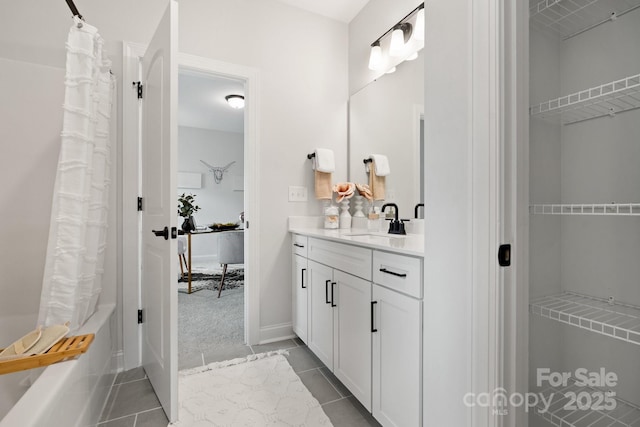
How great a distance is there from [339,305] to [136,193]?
1.50 meters

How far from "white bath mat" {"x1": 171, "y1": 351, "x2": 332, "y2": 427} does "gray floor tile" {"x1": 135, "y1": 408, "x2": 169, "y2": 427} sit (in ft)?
0.24

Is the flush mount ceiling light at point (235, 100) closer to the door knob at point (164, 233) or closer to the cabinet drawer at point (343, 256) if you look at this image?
the cabinet drawer at point (343, 256)

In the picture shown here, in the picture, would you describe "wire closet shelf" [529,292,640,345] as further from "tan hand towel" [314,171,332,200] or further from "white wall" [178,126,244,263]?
"white wall" [178,126,244,263]

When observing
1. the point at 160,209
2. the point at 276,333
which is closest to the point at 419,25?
the point at 160,209

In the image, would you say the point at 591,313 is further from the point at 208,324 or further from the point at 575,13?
the point at 208,324

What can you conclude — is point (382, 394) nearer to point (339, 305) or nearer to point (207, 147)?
point (339, 305)

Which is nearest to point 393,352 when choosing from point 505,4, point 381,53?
point 505,4

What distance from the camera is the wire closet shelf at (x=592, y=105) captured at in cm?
84

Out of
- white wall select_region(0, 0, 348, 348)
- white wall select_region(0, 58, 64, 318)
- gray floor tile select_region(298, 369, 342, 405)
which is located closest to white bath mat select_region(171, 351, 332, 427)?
gray floor tile select_region(298, 369, 342, 405)

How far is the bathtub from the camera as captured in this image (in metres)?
0.90

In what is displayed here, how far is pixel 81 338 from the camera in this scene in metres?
1.34

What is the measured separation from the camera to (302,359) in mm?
2066

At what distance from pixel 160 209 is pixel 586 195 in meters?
1.84

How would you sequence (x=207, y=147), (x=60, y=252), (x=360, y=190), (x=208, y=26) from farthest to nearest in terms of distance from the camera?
1. (x=207, y=147)
2. (x=360, y=190)
3. (x=208, y=26)
4. (x=60, y=252)
